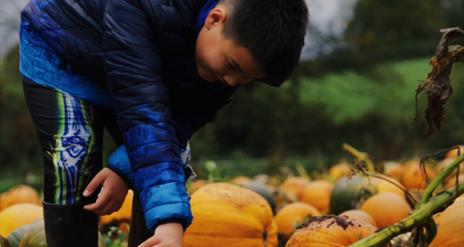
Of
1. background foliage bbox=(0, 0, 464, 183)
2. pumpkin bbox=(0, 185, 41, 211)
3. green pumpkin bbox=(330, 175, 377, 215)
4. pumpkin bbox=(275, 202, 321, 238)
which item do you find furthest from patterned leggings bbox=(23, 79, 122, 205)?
background foliage bbox=(0, 0, 464, 183)

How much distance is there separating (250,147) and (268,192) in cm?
764

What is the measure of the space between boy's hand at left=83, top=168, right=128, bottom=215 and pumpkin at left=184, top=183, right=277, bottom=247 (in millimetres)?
635

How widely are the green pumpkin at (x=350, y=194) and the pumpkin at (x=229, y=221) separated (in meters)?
0.93

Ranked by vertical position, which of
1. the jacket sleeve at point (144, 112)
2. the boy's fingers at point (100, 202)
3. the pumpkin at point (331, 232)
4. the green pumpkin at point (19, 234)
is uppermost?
the jacket sleeve at point (144, 112)

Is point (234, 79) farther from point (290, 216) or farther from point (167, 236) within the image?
point (290, 216)

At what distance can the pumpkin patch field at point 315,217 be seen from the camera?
1916 mm

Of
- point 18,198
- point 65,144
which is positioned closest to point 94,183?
point 65,144

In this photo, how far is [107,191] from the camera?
7.79 feet

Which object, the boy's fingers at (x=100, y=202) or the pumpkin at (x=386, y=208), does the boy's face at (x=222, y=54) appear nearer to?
the boy's fingers at (x=100, y=202)

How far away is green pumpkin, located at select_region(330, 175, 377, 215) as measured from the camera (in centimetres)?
396

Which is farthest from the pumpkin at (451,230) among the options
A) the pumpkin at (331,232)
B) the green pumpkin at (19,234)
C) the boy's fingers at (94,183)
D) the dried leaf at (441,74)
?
the green pumpkin at (19,234)

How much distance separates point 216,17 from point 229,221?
103 cm

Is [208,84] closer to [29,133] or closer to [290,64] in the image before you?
[290,64]

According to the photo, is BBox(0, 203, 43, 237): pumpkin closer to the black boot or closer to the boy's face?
the black boot
